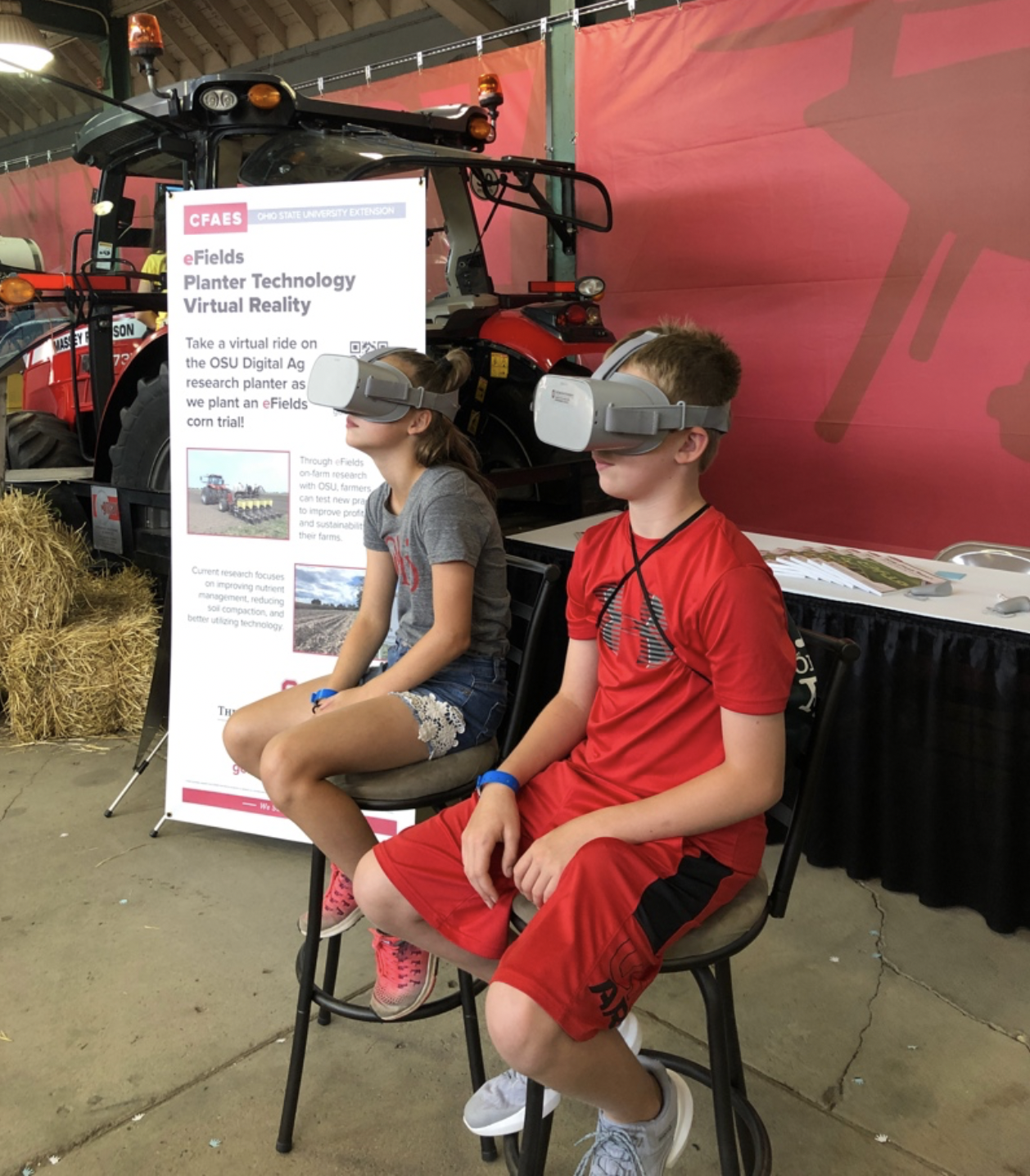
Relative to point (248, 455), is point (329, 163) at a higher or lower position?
higher

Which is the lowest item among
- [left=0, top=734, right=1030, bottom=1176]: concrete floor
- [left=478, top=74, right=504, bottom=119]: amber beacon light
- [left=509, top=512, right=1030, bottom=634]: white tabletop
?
[left=0, top=734, right=1030, bottom=1176]: concrete floor

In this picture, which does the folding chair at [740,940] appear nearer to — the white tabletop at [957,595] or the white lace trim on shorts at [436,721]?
the white lace trim on shorts at [436,721]

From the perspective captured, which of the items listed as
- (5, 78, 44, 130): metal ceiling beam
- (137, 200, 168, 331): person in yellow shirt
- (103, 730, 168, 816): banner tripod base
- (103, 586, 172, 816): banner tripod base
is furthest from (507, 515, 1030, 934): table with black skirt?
(5, 78, 44, 130): metal ceiling beam

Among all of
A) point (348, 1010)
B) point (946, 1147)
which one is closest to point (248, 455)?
point (348, 1010)

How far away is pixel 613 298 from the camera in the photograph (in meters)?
4.63

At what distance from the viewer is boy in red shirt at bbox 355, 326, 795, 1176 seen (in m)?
1.11

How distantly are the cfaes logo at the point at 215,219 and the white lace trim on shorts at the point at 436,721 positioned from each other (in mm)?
1292

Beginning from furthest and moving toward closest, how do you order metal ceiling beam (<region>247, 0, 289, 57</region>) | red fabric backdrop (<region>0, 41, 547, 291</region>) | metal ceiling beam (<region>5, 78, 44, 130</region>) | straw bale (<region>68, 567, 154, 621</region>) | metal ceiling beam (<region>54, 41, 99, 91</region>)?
metal ceiling beam (<region>5, 78, 44, 130</region>) < metal ceiling beam (<region>54, 41, 99, 91</region>) < metal ceiling beam (<region>247, 0, 289, 57</region>) < red fabric backdrop (<region>0, 41, 547, 291</region>) < straw bale (<region>68, 567, 154, 621</region>)

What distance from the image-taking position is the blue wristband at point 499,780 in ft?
4.49

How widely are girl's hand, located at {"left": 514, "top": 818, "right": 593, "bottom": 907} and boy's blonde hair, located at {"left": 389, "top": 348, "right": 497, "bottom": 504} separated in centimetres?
88

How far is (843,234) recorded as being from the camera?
3844 millimetres

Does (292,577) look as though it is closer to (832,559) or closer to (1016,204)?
(832,559)

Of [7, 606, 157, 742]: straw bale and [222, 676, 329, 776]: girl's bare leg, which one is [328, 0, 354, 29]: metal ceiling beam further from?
[222, 676, 329, 776]: girl's bare leg

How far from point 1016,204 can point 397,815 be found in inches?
118
